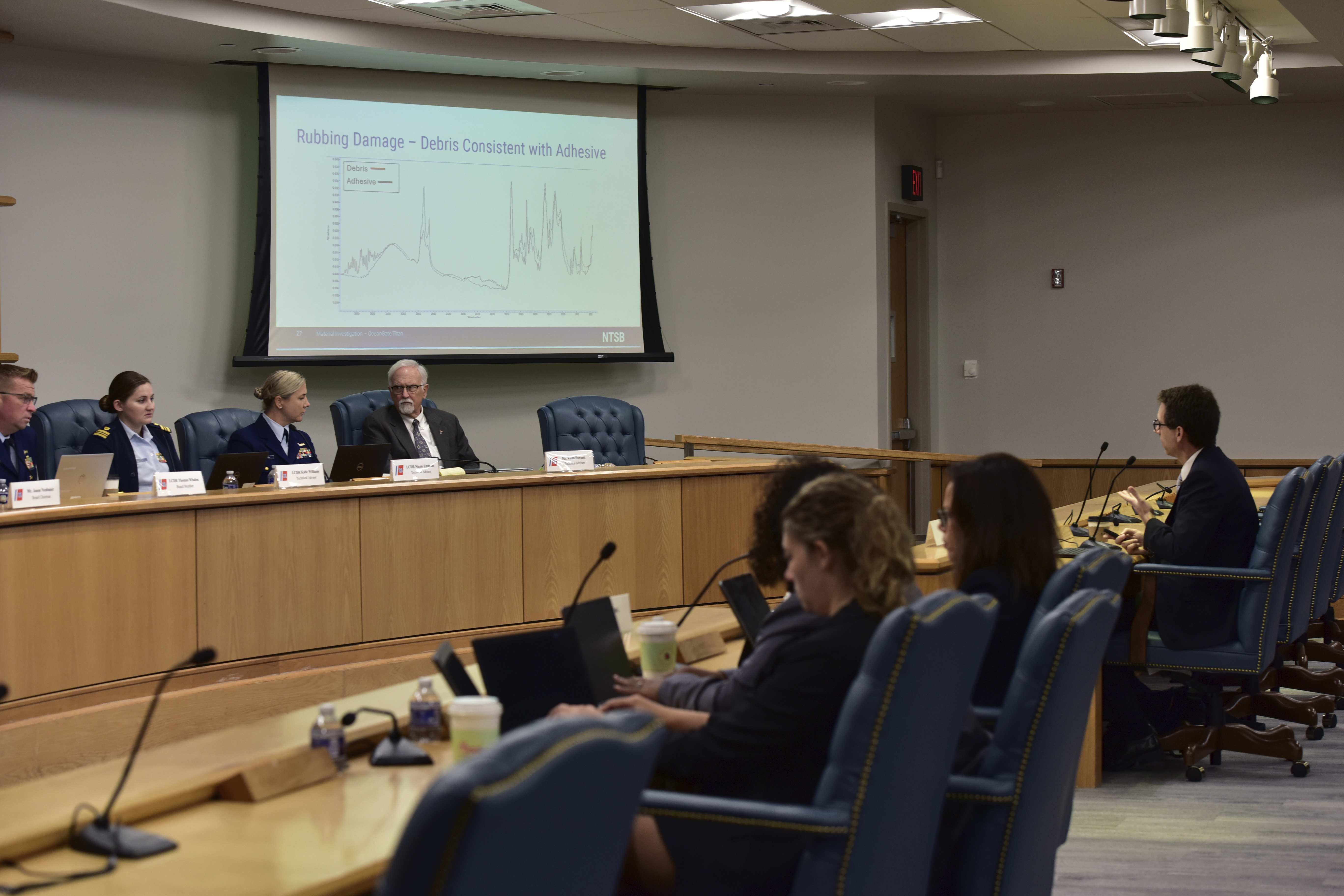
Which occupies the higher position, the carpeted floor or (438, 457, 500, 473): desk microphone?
(438, 457, 500, 473): desk microphone

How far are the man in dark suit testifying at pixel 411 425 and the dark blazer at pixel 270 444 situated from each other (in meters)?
0.27

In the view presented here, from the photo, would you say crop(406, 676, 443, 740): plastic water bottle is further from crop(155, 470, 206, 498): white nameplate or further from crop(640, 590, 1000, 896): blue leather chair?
crop(155, 470, 206, 498): white nameplate

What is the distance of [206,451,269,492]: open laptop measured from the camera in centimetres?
461

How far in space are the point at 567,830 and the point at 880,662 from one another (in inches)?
29.4

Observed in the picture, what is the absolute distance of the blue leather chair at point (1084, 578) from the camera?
2416 mm

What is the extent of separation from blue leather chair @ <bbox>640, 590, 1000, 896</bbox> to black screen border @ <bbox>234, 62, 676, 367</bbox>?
5.25m

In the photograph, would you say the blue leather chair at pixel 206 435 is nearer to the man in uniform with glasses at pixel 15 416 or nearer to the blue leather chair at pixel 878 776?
the man in uniform with glasses at pixel 15 416

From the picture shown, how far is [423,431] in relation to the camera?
6000 mm

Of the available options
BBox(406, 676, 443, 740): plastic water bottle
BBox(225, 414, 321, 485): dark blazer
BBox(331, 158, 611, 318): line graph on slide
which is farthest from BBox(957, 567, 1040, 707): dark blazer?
BBox(331, 158, 611, 318): line graph on slide

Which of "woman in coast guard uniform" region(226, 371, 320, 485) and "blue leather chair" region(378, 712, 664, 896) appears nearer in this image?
"blue leather chair" region(378, 712, 664, 896)

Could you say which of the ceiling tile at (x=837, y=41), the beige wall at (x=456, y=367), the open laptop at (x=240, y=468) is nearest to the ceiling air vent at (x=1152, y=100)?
the beige wall at (x=456, y=367)

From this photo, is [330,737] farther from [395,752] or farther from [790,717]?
[790,717]

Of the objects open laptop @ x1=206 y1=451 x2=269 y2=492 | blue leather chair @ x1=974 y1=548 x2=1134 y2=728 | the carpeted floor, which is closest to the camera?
blue leather chair @ x1=974 y1=548 x2=1134 y2=728

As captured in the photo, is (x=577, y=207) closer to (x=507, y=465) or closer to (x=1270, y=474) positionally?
(x=507, y=465)
